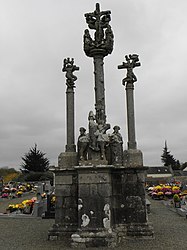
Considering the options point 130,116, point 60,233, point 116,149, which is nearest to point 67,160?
point 116,149

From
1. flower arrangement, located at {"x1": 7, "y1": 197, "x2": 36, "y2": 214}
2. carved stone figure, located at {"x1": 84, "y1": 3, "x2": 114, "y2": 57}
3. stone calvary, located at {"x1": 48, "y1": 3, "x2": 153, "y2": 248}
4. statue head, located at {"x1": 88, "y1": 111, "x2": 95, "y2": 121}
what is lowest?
flower arrangement, located at {"x1": 7, "y1": 197, "x2": 36, "y2": 214}

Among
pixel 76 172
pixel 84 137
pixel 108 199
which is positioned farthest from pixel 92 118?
pixel 108 199

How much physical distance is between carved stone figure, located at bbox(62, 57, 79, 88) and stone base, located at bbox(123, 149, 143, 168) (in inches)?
125

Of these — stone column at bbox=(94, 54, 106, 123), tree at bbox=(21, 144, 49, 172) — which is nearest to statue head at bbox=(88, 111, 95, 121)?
stone column at bbox=(94, 54, 106, 123)

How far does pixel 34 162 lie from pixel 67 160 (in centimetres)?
4742

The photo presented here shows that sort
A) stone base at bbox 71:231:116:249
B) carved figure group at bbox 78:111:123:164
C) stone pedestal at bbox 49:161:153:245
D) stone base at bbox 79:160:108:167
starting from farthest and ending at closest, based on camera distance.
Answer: carved figure group at bbox 78:111:123:164 → stone base at bbox 79:160:108:167 → stone pedestal at bbox 49:161:153:245 → stone base at bbox 71:231:116:249

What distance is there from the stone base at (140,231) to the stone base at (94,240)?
3.58ft

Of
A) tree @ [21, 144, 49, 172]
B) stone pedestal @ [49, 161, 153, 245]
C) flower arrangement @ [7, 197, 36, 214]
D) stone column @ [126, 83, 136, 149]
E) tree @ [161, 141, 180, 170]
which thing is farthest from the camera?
tree @ [161, 141, 180, 170]

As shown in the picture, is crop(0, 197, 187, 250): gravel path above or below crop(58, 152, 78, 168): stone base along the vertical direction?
below

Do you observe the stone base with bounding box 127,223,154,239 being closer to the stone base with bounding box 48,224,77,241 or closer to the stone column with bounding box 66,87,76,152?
the stone base with bounding box 48,224,77,241

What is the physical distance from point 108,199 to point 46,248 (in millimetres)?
2145

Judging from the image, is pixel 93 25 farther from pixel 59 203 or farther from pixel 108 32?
pixel 59 203

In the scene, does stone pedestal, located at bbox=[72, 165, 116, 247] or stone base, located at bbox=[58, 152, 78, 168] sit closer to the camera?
stone pedestal, located at bbox=[72, 165, 116, 247]

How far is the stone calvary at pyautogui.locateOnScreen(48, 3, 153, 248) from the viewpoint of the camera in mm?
9039
